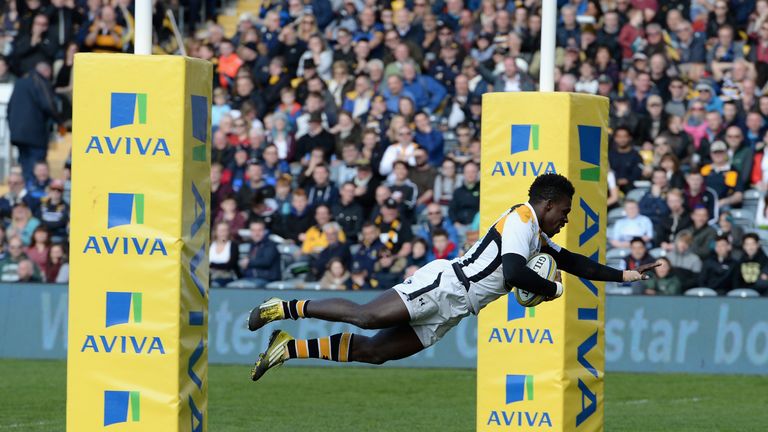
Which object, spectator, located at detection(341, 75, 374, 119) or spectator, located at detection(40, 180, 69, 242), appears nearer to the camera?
spectator, located at detection(40, 180, 69, 242)

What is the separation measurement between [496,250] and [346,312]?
1154mm

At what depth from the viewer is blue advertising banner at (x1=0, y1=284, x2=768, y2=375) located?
1895cm

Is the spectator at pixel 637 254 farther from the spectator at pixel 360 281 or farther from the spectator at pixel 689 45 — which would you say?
the spectator at pixel 689 45

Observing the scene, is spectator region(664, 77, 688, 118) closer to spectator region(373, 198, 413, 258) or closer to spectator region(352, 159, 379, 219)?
spectator region(373, 198, 413, 258)

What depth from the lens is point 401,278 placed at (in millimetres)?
20203

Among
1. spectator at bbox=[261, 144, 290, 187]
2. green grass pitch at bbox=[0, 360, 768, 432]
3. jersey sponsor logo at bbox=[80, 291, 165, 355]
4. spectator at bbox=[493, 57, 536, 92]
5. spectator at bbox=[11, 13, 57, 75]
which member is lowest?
green grass pitch at bbox=[0, 360, 768, 432]

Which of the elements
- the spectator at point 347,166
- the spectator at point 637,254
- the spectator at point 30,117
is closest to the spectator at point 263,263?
the spectator at point 347,166

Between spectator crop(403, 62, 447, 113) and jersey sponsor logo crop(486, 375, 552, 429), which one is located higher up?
spectator crop(403, 62, 447, 113)

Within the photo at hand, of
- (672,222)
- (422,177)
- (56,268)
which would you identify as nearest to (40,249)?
(56,268)

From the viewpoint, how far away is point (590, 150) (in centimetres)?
1182

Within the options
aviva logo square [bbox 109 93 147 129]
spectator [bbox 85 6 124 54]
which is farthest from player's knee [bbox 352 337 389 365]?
spectator [bbox 85 6 124 54]

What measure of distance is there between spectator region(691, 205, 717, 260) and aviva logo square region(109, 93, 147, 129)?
36.6 ft

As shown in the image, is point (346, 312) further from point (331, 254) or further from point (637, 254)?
point (331, 254)

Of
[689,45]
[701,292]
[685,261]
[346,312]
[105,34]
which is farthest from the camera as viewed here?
[105,34]
